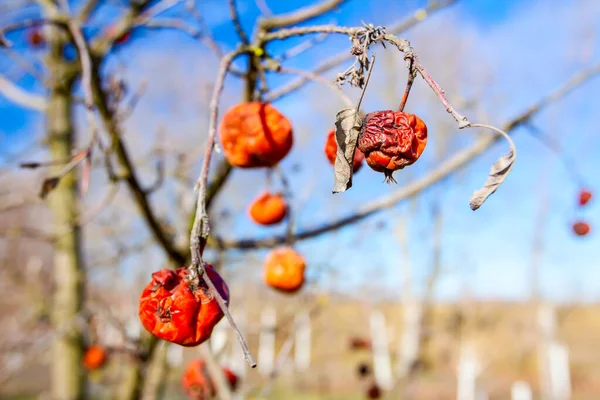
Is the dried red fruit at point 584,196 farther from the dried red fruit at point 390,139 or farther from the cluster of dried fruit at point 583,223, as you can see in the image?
the dried red fruit at point 390,139

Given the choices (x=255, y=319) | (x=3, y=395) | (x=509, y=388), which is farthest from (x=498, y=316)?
(x=3, y=395)

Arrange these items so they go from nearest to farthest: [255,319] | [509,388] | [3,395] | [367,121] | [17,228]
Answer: [367,121] < [17,228] < [3,395] < [509,388] < [255,319]

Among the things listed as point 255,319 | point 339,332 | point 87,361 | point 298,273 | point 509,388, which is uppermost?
point 298,273

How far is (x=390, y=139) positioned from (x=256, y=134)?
1.74 ft

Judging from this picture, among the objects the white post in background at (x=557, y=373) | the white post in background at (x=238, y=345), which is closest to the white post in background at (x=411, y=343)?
the white post in background at (x=238, y=345)

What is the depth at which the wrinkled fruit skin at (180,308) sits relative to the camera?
834 mm

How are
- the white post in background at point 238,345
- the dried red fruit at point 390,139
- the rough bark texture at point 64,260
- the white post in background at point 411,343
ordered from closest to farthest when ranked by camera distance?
1. the dried red fruit at point 390,139
2. the white post in background at point 238,345
3. the rough bark texture at point 64,260
4. the white post in background at point 411,343

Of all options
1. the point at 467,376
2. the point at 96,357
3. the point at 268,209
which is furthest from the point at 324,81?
the point at 467,376

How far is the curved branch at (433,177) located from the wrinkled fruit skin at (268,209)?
2.9 inches

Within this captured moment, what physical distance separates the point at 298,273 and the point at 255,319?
620 inches

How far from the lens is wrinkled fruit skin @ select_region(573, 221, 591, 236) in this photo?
7.13ft

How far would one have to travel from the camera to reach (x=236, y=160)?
1.31 meters

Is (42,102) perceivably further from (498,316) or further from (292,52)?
(498,316)

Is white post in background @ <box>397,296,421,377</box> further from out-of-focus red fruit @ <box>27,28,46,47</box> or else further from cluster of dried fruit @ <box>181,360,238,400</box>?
out-of-focus red fruit @ <box>27,28,46,47</box>
